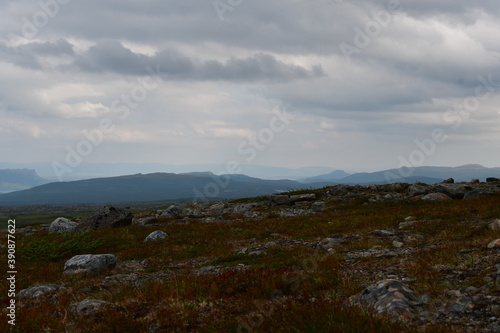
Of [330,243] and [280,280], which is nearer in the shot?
[280,280]

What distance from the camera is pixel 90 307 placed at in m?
9.54

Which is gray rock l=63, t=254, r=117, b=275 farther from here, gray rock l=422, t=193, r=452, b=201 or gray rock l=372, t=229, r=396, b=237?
gray rock l=422, t=193, r=452, b=201

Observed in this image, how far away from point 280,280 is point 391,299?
325cm

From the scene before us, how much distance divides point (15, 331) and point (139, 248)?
543 inches

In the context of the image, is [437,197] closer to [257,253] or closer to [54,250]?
[257,253]

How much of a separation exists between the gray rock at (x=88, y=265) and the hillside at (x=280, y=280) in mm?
55

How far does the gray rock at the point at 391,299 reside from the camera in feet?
23.0

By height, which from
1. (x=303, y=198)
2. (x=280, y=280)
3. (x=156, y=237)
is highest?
(x=303, y=198)

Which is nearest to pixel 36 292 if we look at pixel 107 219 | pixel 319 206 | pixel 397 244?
pixel 397 244

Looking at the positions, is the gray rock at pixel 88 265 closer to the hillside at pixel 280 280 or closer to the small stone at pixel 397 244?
the hillside at pixel 280 280

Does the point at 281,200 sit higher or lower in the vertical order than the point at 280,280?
higher

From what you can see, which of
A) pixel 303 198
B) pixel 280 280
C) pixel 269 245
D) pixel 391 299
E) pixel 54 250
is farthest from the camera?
pixel 303 198

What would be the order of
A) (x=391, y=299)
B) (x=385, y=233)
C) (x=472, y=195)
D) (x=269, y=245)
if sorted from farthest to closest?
(x=472, y=195), (x=269, y=245), (x=385, y=233), (x=391, y=299)

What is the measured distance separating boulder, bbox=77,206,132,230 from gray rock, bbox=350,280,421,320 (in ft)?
96.3
